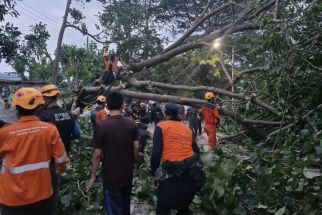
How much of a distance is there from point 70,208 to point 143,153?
7.68 ft

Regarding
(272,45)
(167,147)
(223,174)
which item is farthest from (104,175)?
(272,45)

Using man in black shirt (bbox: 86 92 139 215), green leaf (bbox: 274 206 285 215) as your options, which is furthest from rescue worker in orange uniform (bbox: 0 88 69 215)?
green leaf (bbox: 274 206 285 215)

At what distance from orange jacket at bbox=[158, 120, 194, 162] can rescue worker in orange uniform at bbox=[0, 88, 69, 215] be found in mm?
1026

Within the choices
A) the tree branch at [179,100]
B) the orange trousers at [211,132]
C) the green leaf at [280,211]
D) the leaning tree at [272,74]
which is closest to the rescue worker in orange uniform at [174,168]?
the green leaf at [280,211]

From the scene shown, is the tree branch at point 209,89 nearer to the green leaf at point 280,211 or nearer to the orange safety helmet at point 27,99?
the green leaf at point 280,211

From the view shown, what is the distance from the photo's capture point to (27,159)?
272 cm

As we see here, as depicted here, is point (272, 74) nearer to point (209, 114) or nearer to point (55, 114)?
point (209, 114)

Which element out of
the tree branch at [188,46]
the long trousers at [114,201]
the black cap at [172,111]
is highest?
the tree branch at [188,46]

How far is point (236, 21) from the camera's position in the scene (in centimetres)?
770

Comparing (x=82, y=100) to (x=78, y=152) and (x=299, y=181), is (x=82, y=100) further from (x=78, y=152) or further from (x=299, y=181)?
(x=299, y=181)

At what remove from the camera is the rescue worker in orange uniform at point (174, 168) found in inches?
136

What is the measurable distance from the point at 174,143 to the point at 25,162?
134 centimetres

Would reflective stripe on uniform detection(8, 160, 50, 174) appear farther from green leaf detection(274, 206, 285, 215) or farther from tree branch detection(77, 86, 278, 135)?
tree branch detection(77, 86, 278, 135)

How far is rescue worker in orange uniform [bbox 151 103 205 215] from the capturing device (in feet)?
11.3
